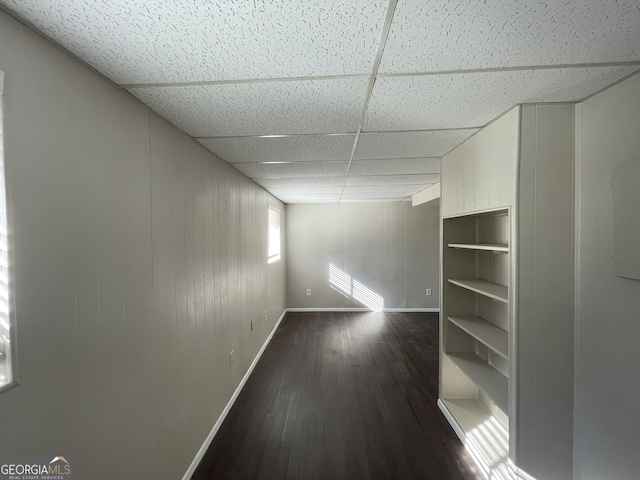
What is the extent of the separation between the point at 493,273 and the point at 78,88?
2.64 metres

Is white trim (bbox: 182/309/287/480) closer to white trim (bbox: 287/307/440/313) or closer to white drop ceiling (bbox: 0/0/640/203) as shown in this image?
white trim (bbox: 287/307/440/313)

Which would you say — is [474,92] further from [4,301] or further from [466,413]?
[466,413]

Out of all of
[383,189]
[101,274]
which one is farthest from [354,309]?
[101,274]

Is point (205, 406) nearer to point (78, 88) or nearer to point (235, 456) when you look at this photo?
point (235, 456)

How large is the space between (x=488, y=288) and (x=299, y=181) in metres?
2.18

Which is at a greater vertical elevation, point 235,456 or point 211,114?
point 211,114

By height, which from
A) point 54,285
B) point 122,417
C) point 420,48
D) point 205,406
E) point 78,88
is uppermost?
point 420,48

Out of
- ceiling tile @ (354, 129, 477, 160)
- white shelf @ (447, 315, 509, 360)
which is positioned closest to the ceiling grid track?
ceiling tile @ (354, 129, 477, 160)

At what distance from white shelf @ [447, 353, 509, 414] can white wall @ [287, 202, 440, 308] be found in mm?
2917

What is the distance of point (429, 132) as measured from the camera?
1.59m

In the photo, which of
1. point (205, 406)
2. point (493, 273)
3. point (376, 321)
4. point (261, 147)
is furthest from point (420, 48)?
point (376, 321)

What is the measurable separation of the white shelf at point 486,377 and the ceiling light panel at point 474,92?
166 centimetres

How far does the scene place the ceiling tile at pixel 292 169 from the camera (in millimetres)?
2270

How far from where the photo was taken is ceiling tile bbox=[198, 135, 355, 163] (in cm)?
167
